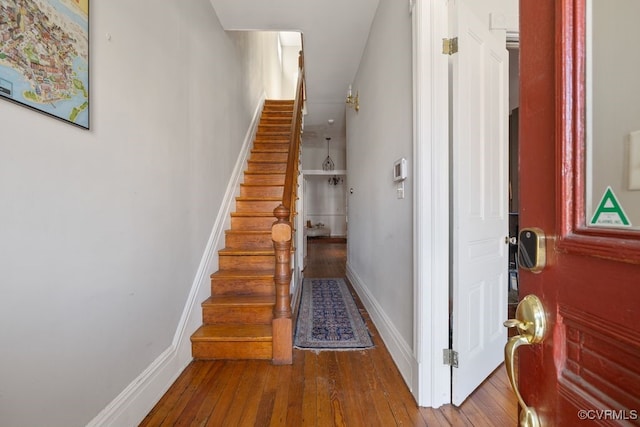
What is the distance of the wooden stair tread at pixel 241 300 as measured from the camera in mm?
2096

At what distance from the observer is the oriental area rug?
2.11 meters

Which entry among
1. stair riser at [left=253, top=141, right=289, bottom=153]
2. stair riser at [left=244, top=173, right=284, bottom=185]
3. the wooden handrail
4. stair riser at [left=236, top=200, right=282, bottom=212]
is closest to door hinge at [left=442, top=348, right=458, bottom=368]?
the wooden handrail

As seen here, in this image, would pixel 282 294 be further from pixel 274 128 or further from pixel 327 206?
pixel 327 206

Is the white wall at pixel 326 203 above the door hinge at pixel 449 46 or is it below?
below

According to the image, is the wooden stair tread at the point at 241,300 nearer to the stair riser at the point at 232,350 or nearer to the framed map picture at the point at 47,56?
the stair riser at the point at 232,350

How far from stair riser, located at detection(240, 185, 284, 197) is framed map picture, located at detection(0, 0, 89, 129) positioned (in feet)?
7.26

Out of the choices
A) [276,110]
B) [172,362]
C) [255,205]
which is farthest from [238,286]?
[276,110]

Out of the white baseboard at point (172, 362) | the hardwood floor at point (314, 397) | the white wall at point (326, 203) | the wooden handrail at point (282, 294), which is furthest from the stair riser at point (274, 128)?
the white wall at point (326, 203)

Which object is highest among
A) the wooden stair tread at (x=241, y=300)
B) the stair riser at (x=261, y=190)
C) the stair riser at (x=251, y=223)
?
the stair riser at (x=261, y=190)

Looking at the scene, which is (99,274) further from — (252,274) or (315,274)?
(315,274)

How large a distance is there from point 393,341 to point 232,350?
113 centimetres

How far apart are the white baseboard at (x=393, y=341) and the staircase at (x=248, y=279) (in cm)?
85

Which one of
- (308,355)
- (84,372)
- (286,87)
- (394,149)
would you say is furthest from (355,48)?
(286,87)

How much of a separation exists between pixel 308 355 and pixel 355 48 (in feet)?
9.81
